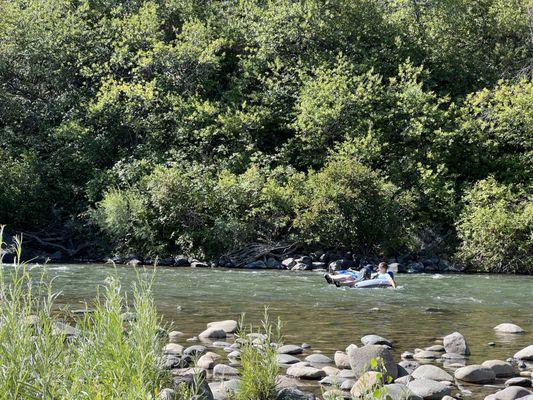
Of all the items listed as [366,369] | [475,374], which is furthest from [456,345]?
[366,369]

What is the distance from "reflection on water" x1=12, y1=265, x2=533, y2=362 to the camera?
11172 mm

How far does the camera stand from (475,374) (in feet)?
27.6

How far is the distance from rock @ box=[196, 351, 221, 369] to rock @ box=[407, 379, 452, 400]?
2.38 m

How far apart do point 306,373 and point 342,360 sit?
74 cm

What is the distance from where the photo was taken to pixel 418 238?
24.5 m

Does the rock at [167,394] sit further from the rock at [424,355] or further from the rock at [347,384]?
the rock at [424,355]

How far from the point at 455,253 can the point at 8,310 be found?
21096 mm

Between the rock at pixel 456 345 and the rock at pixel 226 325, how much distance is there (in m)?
3.12

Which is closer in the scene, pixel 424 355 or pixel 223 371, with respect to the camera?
pixel 223 371

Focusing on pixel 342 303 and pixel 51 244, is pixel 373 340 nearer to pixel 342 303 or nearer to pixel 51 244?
pixel 342 303

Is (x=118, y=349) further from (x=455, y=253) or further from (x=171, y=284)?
(x=455, y=253)

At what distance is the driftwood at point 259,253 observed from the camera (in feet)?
78.9

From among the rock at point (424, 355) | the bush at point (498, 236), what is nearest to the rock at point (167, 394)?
the rock at point (424, 355)

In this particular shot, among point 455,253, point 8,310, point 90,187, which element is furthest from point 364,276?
point 8,310
